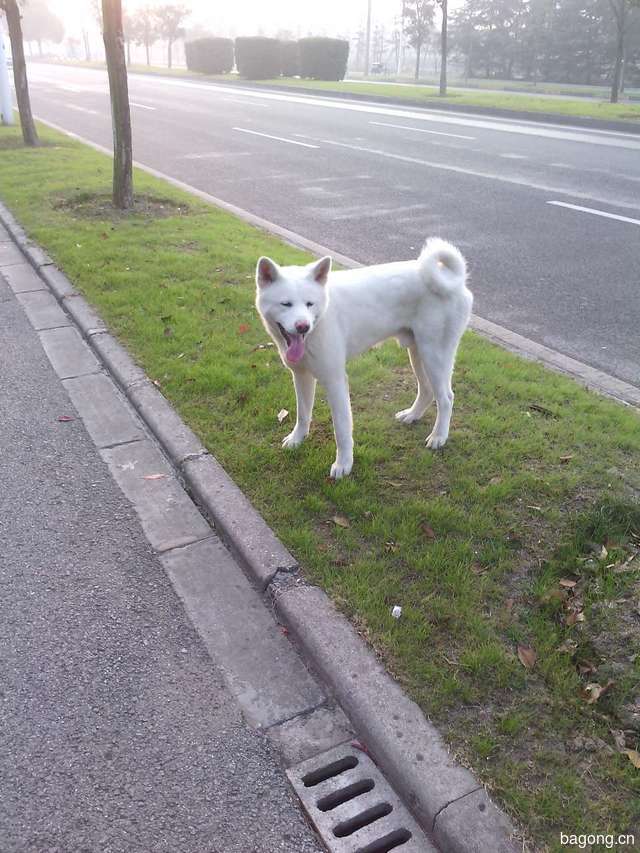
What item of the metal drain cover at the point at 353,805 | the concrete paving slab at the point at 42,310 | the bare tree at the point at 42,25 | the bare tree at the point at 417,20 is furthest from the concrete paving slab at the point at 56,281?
the bare tree at the point at 42,25

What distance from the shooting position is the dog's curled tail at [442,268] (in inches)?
136

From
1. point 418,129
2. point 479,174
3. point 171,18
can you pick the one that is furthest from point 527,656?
point 171,18

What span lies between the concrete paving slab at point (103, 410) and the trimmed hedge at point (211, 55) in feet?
140

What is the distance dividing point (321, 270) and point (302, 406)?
0.84 m

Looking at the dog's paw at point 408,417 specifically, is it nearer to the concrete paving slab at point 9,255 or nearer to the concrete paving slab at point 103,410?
the concrete paving slab at point 103,410

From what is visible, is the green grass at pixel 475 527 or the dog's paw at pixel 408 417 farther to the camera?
the dog's paw at pixel 408 417

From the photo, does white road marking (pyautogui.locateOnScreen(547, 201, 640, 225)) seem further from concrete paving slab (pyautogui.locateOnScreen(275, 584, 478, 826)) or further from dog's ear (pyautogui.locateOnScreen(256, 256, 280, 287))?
concrete paving slab (pyautogui.locateOnScreen(275, 584, 478, 826))

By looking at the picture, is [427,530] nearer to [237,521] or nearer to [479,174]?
[237,521]

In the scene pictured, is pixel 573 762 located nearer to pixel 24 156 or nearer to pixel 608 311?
pixel 608 311

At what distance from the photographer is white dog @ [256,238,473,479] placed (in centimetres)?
318

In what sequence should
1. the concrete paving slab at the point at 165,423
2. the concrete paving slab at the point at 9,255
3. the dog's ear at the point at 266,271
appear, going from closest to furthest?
the dog's ear at the point at 266,271, the concrete paving slab at the point at 165,423, the concrete paving slab at the point at 9,255

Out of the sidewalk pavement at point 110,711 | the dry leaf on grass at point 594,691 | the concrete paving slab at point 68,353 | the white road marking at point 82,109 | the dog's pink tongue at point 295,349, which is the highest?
the white road marking at point 82,109

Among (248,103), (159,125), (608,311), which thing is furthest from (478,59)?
(608,311)

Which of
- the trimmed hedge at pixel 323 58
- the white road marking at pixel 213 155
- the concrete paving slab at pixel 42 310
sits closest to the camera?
the concrete paving slab at pixel 42 310
